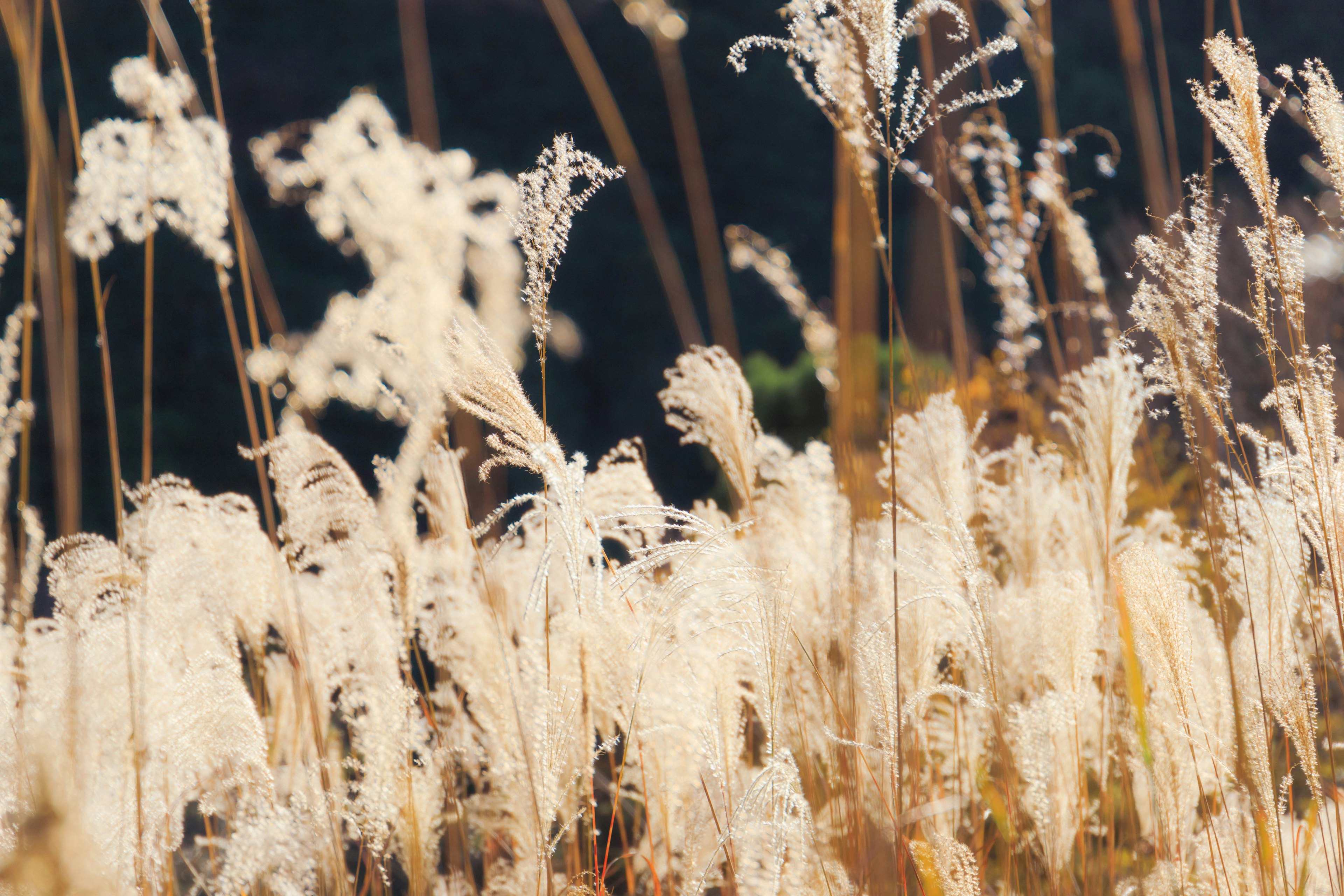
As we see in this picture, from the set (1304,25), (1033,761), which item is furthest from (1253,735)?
(1304,25)

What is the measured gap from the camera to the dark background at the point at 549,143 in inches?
367

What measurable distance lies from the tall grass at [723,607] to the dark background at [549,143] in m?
7.25

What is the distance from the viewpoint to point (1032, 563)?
4.89 ft

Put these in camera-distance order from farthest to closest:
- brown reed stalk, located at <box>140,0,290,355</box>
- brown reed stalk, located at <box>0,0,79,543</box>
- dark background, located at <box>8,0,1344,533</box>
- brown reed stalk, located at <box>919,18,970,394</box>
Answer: dark background, located at <box>8,0,1344,533</box> < brown reed stalk, located at <box>919,18,970,394</box> < brown reed stalk, located at <box>140,0,290,355</box> < brown reed stalk, located at <box>0,0,79,543</box>

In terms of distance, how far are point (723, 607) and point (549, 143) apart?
33.8 ft

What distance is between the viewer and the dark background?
30.6ft

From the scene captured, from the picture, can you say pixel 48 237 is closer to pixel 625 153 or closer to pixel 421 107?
pixel 421 107

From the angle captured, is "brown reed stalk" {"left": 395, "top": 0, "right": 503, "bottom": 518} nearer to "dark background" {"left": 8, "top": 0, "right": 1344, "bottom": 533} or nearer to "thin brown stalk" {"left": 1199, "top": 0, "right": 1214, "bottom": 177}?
"thin brown stalk" {"left": 1199, "top": 0, "right": 1214, "bottom": 177}

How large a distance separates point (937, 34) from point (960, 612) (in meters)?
3.51

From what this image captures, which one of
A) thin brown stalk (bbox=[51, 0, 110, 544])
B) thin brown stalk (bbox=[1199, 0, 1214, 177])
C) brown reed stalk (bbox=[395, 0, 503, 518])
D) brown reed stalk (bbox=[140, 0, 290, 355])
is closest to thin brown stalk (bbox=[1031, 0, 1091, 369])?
thin brown stalk (bbox=[1199, 0, 1214, 177])

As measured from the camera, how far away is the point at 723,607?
3.23ft

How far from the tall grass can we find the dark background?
7.25 meters

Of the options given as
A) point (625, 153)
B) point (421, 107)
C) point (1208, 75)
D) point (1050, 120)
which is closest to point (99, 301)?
point (421, 107)

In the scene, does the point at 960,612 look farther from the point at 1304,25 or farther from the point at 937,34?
the point at 1304,25
